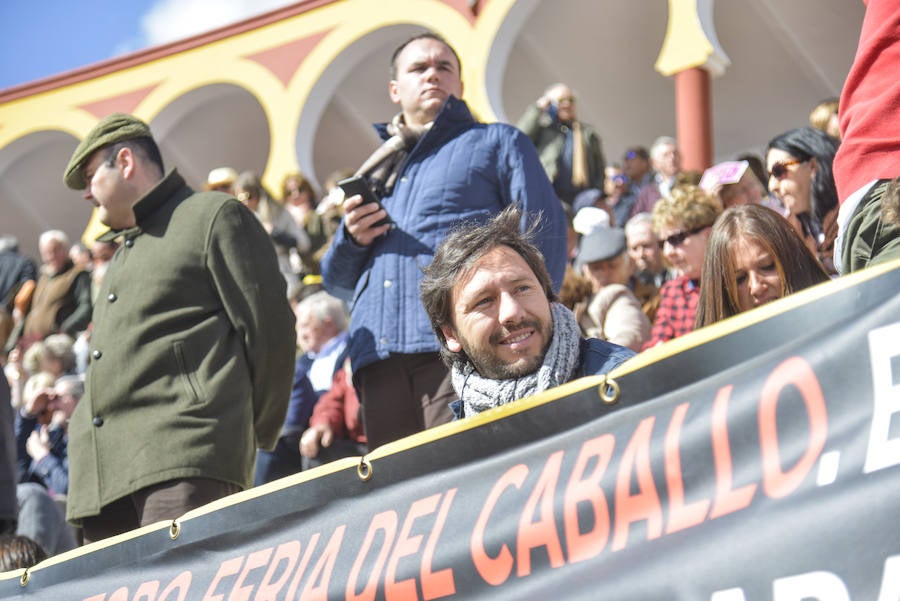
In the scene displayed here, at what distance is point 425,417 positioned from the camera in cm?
402

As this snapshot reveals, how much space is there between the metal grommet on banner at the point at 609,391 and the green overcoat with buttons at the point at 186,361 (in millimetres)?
1758

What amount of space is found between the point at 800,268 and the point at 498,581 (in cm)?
155

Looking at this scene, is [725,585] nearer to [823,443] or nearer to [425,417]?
[823,443]

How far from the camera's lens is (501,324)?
9.76ft

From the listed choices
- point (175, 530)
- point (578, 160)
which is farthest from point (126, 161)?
point (578, 160)

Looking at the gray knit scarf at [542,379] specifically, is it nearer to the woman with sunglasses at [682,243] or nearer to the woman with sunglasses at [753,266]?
the woman with sunglasses at [753,266]

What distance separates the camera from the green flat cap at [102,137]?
4.25 meters

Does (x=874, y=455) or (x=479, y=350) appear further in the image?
(x=479, y=350)

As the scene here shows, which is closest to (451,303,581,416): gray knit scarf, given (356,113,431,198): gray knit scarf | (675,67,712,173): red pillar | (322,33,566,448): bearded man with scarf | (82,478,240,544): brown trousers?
(322,33,566,448): bearded man with scarf

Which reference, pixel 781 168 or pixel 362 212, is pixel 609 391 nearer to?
pixel 362 212

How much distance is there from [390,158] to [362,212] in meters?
0.28

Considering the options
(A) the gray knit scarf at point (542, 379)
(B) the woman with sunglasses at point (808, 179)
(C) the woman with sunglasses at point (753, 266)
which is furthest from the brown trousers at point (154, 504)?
(B) the woman with sunglasses at point (808, 179)

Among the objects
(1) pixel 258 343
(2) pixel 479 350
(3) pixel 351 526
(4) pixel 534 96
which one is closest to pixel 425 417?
(1) pixel 258 343

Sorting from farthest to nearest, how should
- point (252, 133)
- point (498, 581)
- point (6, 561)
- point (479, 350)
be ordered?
point (252, 133)
point (6, 561)
point (479, 350)
point (498, 581)
